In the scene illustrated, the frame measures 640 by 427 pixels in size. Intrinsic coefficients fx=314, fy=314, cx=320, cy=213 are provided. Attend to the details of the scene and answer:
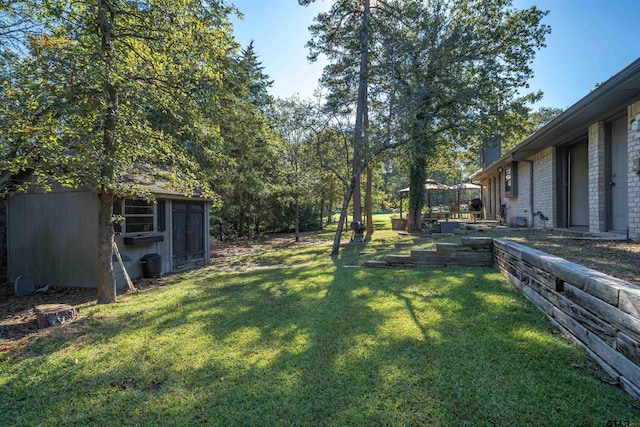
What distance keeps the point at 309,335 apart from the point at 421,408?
61.0 inches

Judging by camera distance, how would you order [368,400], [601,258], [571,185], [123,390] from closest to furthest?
[368,400], [123,390], [601,258], [571,185]

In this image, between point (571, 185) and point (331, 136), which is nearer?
point (571, 185)

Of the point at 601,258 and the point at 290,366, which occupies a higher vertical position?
the point at 601,258

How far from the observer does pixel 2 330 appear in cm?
422

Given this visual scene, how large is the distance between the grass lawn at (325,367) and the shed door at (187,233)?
5.01m

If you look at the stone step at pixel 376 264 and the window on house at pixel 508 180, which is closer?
the stone step at pixel 376 264

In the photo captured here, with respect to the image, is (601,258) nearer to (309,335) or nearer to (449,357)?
(449,357)

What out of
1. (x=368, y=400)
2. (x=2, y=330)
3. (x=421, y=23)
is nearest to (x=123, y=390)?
(x=368, y=400)

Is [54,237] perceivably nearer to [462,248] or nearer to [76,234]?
[76,234]

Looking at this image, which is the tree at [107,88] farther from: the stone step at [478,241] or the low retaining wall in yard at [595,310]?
the low retaining wall in yard at [595,310]

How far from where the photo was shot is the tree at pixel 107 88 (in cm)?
422

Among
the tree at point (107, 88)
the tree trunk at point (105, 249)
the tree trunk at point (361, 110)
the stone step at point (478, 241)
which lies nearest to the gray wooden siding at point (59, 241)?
the tree trunk at point (105, 249)

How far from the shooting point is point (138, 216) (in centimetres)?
822

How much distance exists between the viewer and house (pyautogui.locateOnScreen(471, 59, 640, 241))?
5219mm
